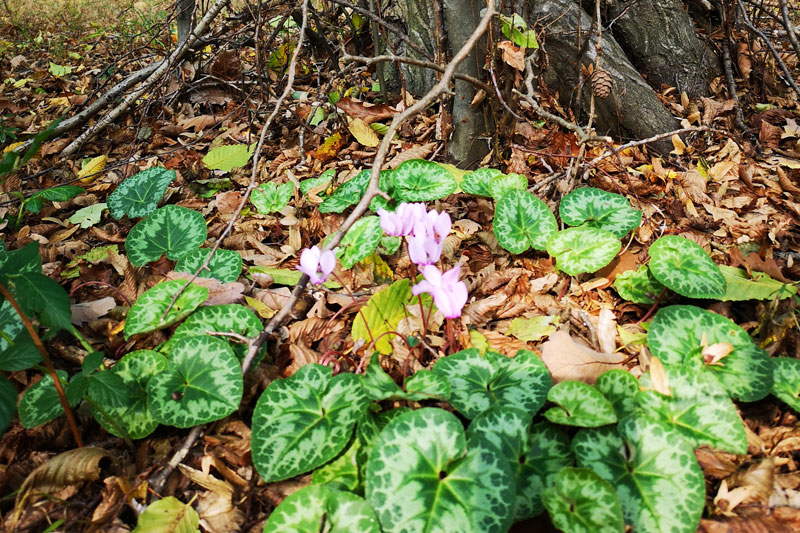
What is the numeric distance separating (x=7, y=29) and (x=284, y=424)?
706cm

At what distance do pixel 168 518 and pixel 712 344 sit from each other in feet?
4.88

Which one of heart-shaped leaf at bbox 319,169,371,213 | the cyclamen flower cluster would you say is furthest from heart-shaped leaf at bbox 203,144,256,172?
the cyclamen flower cluster

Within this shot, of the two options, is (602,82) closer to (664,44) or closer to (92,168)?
(664,44)

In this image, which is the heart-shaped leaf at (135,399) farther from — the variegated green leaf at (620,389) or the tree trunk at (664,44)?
the tree trunk at (664,44)

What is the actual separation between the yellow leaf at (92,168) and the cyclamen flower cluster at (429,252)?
83.8 inches

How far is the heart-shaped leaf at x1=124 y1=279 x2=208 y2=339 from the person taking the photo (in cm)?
157

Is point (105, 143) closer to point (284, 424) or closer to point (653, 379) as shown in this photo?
point (284, 424)

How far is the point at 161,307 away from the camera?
1623 millimetres

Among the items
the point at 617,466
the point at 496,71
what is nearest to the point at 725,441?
the point at 617,466

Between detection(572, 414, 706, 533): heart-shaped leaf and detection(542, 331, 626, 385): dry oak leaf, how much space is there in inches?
9.7

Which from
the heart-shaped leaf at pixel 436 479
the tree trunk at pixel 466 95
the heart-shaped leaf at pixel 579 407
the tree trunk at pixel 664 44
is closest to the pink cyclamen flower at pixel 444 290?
the heart-shaped leaf at pixel 436 479

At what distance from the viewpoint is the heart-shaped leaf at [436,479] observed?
3.34 feet

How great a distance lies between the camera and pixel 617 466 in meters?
1.14

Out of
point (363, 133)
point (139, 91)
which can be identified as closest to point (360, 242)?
point (363, 133)
